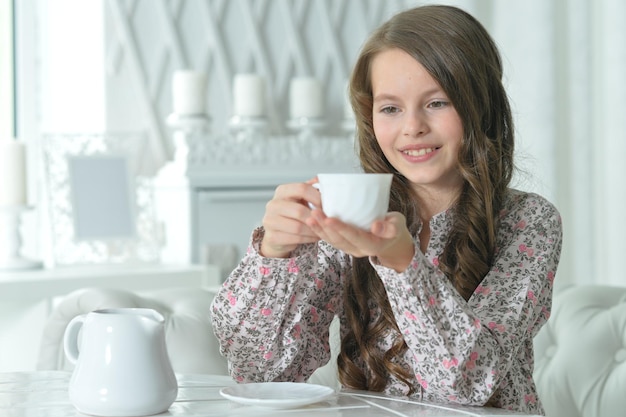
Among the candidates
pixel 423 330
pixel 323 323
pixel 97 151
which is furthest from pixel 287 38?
pixel 423 330

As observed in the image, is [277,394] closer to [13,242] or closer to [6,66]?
[13,242]

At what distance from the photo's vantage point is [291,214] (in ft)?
2.82

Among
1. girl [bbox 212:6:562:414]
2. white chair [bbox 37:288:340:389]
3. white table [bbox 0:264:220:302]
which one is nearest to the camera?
girl [bbox 212:6:562:414]

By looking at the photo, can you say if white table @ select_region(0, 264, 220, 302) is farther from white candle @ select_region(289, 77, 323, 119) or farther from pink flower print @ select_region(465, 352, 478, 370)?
pink flower print @ select_region(465, 352, 478, 370)

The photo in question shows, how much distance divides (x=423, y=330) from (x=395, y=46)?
335 mm

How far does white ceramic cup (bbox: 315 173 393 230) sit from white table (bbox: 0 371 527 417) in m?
0.16

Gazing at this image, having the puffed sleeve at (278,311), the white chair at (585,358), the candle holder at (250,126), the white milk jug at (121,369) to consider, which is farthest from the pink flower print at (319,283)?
the candle holder at (250,126)

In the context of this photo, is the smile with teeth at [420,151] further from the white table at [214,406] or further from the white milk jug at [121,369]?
the white milk jug at [121,369]

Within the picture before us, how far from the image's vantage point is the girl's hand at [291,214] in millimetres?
851

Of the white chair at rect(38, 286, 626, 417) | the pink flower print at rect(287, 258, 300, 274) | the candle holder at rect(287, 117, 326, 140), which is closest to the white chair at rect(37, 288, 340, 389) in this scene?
the white chair at rect(38, 286, 626, 417)

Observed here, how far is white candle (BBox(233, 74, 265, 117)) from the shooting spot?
2283mm

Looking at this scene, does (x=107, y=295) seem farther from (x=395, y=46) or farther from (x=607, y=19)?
(x=607, y=19)

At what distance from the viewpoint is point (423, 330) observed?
87cm

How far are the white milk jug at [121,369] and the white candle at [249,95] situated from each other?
1.52m
